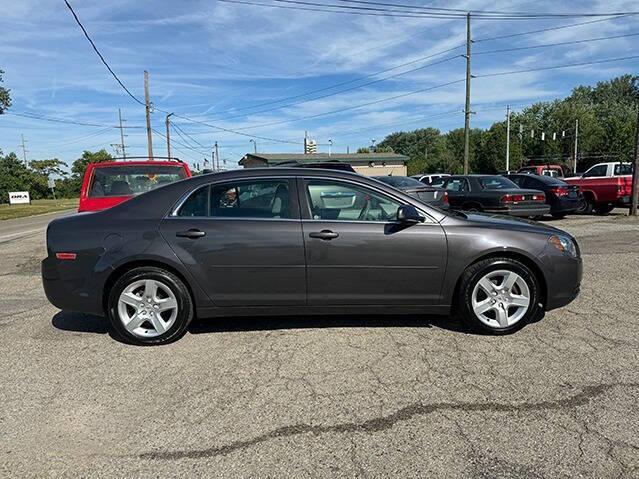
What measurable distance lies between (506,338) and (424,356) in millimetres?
911

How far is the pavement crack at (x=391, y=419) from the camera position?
2588 mm

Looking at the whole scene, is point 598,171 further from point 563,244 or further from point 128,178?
Answer: point 128,178

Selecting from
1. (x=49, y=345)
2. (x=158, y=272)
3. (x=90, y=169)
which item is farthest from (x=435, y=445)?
(x=90, y=169)

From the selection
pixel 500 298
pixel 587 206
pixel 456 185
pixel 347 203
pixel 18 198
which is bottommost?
pixel 500 298

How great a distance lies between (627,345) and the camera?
391 centimetres

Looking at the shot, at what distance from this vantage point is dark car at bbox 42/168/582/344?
404cm

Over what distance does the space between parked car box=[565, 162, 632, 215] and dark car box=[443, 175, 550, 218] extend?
161 inches

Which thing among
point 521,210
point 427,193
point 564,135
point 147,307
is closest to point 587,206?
point 521,210

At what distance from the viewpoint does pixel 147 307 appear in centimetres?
410

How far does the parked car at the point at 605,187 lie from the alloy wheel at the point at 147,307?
1455 cm

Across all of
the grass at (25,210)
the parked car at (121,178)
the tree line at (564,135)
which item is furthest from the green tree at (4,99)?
the tree line at (564,135)

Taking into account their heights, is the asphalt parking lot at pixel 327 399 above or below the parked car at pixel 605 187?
below

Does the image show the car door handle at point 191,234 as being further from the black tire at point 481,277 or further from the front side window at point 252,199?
the black tire at point 481,277

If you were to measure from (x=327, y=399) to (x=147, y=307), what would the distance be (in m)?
1.94
